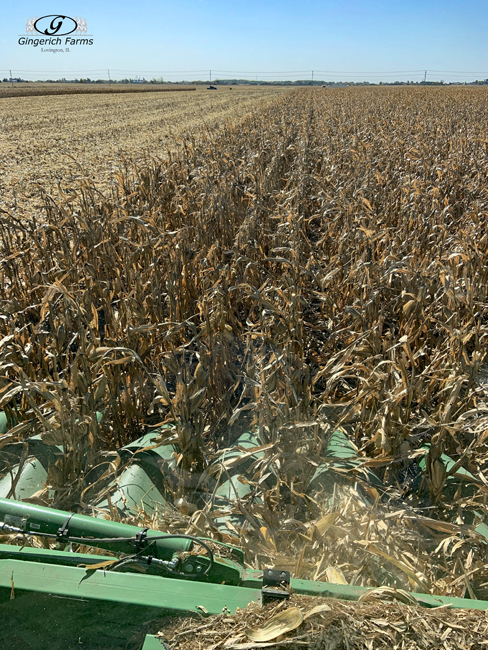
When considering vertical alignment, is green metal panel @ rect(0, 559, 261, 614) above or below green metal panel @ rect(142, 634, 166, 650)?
above

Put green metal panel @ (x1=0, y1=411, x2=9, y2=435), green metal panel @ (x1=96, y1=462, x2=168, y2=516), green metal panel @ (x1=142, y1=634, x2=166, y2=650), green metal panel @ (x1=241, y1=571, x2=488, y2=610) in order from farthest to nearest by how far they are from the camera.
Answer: green metal panel @ (x1=0, y1=411, x2=9, y2=435) < green metal panel @ (x1=96, y1=462, x2=168, y2=516) < green metal panel @ (x1=241, y1=571, x2=488, y2=610) < green metal panel @ (x1=142, y1=634, x2=166, y2=650)

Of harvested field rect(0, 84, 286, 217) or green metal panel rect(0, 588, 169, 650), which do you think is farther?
harvested field rect(0, 84, 286, 217)

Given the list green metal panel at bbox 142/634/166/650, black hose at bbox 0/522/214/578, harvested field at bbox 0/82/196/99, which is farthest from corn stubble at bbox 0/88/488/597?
harvested field at bbox 0/82/196/99

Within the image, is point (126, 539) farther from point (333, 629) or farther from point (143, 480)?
point (143, 480)

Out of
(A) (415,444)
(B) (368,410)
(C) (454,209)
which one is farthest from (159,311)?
(C) (454,209)

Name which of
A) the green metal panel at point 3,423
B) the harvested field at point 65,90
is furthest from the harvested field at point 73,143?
the harvested field at point 65,90

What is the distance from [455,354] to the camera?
2385 millimetres

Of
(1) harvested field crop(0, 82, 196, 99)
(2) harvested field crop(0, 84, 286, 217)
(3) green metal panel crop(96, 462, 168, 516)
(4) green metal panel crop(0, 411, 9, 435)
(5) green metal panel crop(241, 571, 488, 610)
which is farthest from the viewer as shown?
(1) harvested field crop(0, 82, 196, 99)

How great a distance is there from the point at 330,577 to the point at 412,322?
1.75 meters

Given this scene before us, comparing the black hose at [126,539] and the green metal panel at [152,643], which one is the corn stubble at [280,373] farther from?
the green metal panel at [152,643]

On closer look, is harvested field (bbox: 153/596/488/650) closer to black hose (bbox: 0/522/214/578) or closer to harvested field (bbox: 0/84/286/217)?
black hose (bbox: 0/522/214/578)

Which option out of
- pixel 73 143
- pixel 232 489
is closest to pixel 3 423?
pixel 232 489

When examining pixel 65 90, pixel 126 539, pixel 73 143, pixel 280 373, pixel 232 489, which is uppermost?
pixel 65 90

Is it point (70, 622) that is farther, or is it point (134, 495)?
point (134, 495)
